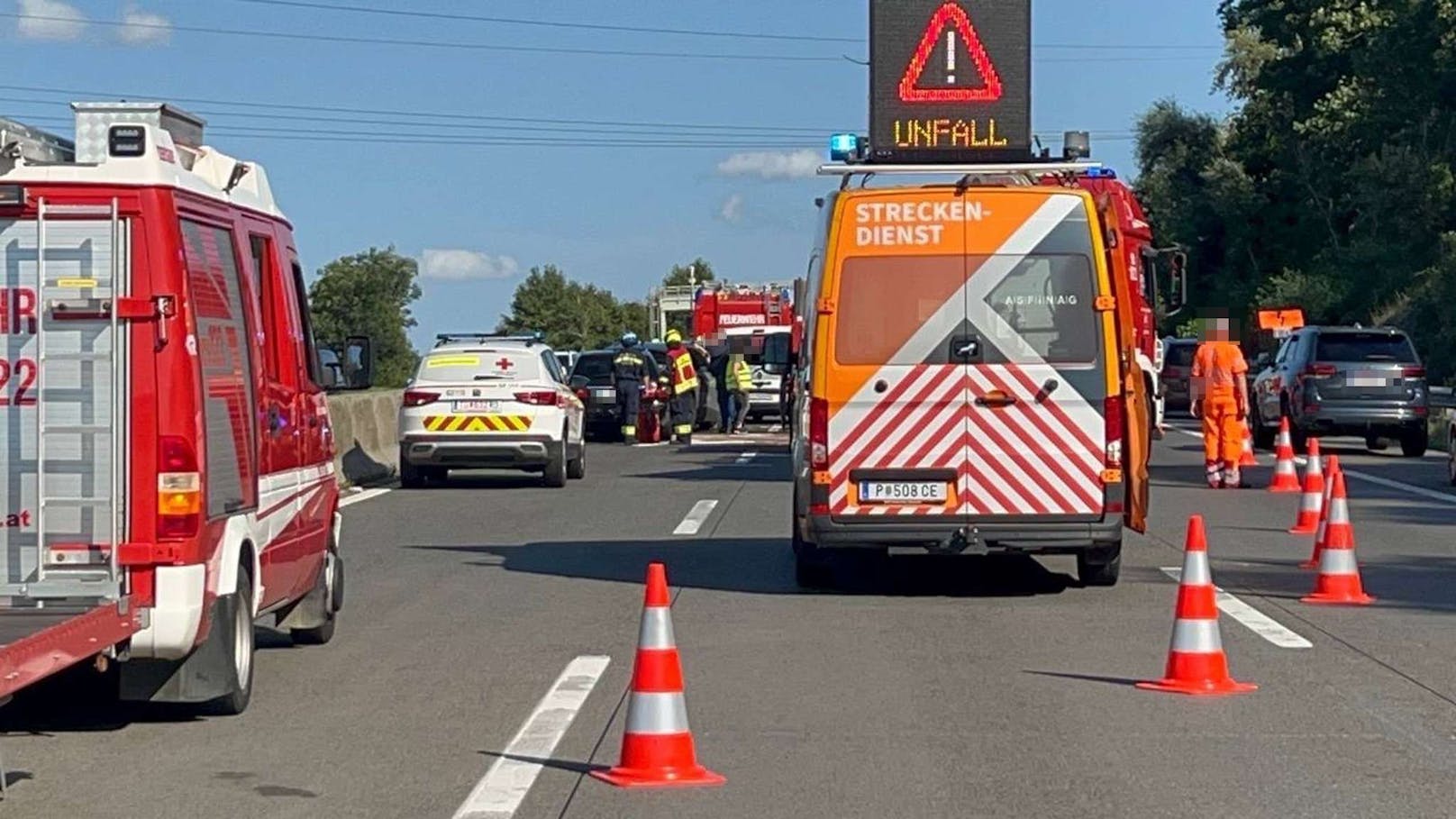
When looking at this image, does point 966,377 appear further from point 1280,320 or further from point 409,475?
point 1280,320

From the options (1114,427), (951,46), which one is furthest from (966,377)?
(951,46)

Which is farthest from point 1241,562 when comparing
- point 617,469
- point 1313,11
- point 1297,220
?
point 1297,220

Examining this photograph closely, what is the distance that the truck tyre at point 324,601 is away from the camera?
1134 cm

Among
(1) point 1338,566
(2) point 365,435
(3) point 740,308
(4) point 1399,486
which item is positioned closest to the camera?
(1) point 1338,566

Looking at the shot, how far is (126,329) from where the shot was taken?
832 centimetres

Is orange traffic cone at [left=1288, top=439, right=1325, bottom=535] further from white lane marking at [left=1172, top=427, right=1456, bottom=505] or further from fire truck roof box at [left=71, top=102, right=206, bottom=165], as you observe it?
fire truck roof box at [left=71, top=102, right=206, bottom=165]

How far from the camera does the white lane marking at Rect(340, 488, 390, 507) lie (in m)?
22.8

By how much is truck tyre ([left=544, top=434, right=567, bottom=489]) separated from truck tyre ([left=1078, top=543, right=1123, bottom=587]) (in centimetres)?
1067

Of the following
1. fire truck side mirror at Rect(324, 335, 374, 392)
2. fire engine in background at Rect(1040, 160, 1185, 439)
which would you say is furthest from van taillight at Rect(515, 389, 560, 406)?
fire truck side mirror at Rect(324, 335, 374, 392)

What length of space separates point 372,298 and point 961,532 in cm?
6493

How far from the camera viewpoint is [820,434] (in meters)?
13.2

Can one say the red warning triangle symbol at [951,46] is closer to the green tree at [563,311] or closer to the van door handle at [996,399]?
the van door handle at [996,399]

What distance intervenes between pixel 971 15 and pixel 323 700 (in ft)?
36.3

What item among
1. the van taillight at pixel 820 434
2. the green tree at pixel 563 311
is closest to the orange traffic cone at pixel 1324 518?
→ the van taillight at pixel 820 434
